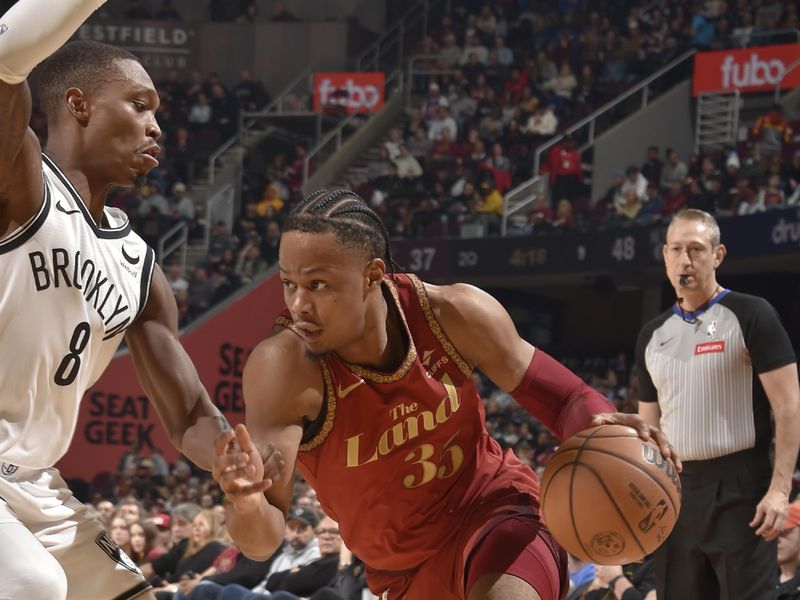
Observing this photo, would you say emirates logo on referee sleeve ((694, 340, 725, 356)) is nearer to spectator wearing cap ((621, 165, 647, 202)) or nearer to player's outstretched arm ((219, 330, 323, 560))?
player's outstretched arm ((219, 330, 323, 560))

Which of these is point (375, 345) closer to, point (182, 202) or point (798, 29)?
point (798, 29)

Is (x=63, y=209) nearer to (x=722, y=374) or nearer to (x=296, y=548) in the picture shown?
(x=722, y=374)

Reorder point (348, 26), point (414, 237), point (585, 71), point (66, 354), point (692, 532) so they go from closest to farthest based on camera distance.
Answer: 1. point (66, 354)
2. point (692, 532)
3. point (414, 237)
4. point (585, 71)
5. point (348, 26)

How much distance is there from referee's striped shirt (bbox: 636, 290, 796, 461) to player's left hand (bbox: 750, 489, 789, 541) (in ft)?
0.98

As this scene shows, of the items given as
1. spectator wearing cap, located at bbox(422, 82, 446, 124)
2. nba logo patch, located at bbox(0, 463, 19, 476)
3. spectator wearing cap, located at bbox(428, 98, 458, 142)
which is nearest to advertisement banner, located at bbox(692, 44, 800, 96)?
spectator wearing cap, located at bbox(428, 98, 458, 142)

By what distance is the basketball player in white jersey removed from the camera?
2.95 metres

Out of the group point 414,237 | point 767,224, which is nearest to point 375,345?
point 767,224

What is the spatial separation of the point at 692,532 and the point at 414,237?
10649 mm

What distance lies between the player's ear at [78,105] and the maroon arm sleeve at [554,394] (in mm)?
1566

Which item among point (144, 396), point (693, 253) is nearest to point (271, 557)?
point (693, 253)

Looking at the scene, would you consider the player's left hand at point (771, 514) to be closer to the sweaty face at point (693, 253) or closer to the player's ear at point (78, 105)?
the sweaty face at point (693, 253)

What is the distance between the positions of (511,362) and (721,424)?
175 centimetres

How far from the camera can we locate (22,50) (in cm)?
281

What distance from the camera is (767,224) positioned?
12.3m
